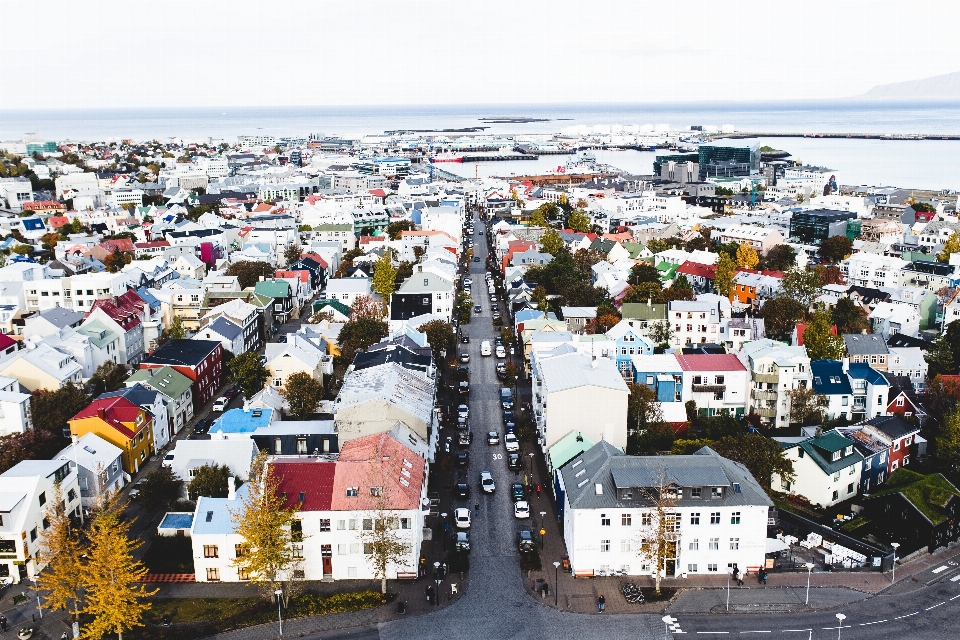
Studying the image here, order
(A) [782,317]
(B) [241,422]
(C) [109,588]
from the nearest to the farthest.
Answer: (C) [109,588] → (B) [241,422] → (A) [782,317]

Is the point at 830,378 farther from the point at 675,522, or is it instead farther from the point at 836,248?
the point at 836,248

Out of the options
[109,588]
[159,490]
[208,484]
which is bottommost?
[159,490]

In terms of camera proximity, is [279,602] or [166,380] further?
[166,380]

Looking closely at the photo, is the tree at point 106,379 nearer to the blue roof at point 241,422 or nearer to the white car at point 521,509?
the blue roof at point 241,422

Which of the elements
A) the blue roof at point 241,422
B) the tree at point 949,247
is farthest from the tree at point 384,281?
the tree at point 949,247

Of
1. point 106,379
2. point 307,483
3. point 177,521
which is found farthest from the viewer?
point 106,379

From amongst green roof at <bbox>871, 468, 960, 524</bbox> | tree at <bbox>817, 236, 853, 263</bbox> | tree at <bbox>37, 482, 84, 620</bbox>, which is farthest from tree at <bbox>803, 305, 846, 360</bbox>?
tree at <bbox>37, 482, 84, 620</bbox>

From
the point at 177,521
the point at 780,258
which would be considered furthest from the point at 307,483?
the point at 780,258
